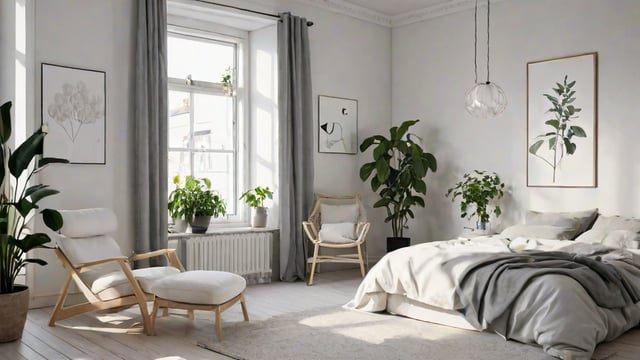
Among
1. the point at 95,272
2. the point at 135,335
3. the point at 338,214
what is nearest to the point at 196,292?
the point at 135,335

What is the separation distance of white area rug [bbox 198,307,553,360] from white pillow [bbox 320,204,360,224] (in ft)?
6.97

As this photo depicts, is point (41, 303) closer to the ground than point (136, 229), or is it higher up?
closer to the ground

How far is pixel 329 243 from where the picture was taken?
660 cm

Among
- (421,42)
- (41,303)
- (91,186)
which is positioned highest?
(421,42)

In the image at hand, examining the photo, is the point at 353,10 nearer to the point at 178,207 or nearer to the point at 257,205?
the point at 257,205

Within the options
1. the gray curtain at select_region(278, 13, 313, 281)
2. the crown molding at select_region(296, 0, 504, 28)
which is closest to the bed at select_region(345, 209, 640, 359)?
the gray curtain at select_region(278, 13, 313, 281)

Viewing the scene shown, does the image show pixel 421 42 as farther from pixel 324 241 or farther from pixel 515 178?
pixel 324 241

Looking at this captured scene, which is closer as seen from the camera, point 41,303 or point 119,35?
point 41,303

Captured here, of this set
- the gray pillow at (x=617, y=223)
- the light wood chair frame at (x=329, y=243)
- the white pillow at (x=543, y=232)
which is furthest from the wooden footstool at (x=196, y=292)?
the gray pillow at (x=617, y=223)

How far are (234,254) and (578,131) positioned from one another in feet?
12.2

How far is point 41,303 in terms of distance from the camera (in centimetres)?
520

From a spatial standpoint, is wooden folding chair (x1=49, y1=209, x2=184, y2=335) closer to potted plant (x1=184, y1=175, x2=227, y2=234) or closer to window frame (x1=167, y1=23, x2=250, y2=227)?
potted plant (x1=184, y1=175, x2=227, y2=234)

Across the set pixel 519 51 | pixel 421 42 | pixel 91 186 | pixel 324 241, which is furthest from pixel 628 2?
pixel 91 186

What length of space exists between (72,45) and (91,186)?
1.22 metres
